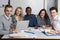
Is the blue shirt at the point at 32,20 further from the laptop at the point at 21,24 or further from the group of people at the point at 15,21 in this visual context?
the laptop at the point at 21,24

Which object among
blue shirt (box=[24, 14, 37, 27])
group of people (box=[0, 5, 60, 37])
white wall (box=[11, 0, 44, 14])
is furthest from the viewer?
white wall (box=[11, 0, 44, 14])

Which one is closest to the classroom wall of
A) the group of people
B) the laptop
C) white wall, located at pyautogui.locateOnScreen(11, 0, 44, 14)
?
white wall, located at pyautogui.locateOnScreen(11, 0, 44, 14)

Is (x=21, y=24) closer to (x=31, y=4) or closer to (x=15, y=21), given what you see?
(x=15, y=21)

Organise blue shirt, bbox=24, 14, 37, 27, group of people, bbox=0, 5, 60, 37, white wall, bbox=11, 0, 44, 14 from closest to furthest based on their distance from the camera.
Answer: group of people, bbox=0, 5, 60, 37 < blue shirt, bbox=24, 14, 37, 27 < white wall, bbox=11, 0, 44, 14

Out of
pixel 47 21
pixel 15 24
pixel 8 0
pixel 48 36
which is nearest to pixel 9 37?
pixel 15 24

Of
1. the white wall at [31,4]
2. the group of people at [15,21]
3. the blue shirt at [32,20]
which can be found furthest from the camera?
the white wall at [31,4]

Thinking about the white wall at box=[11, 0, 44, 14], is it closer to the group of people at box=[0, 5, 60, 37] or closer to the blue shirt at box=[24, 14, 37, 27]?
the group of people at box=[0, 5, 60, 37]

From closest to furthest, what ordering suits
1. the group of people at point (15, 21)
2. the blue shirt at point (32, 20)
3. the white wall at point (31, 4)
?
the group of people at point (15, 21) → the blue shirt at point (32, 20) → the white wall at point (31, 4)

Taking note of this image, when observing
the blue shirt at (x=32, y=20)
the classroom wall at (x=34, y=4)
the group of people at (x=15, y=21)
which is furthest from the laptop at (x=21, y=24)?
the classroom wall at (x=34, y=4)

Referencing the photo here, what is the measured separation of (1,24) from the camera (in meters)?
2.66

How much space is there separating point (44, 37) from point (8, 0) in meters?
2.52

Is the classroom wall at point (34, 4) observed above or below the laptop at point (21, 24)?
above

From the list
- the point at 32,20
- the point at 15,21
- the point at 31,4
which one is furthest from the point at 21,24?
the point at 31,4

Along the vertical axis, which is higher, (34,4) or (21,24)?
(34,4)
